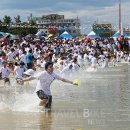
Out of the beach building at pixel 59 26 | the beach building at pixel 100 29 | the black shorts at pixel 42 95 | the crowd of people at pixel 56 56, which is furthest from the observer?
the beach building at pixel 100 29

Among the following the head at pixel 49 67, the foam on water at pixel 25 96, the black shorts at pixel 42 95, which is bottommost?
the foam on water at pixel 25 96

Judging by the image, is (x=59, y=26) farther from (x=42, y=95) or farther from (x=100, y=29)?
(x=42, y=95)

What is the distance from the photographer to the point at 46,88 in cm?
1122

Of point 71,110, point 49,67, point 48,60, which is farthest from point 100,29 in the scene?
point 49,67

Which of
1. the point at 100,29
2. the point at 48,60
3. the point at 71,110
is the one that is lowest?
the point at 71,110

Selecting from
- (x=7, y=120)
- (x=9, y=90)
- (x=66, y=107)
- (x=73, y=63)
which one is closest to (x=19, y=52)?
(x=73, y=63)

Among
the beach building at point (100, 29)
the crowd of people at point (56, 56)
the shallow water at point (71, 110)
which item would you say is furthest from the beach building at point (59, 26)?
the shallow water at point (71, 110)

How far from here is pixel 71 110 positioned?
38.4 feet

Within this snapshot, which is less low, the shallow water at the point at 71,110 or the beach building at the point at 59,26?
the beach building at the point at 59,26

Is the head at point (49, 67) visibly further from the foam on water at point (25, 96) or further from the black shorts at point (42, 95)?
the foam on water at point (25, 96)

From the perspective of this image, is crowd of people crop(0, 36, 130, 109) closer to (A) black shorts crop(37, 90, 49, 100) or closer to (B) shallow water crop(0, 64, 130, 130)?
(A) black shorts crop(37, 90, 49, 100)

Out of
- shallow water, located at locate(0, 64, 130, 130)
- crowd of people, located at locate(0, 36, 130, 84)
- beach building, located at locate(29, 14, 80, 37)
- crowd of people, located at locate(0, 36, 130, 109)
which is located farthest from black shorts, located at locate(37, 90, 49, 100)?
beach building, located at locate(29, 14, 80, 37)

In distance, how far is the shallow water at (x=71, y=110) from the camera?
9633 mm

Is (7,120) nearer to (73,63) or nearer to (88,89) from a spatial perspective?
(88,89)
